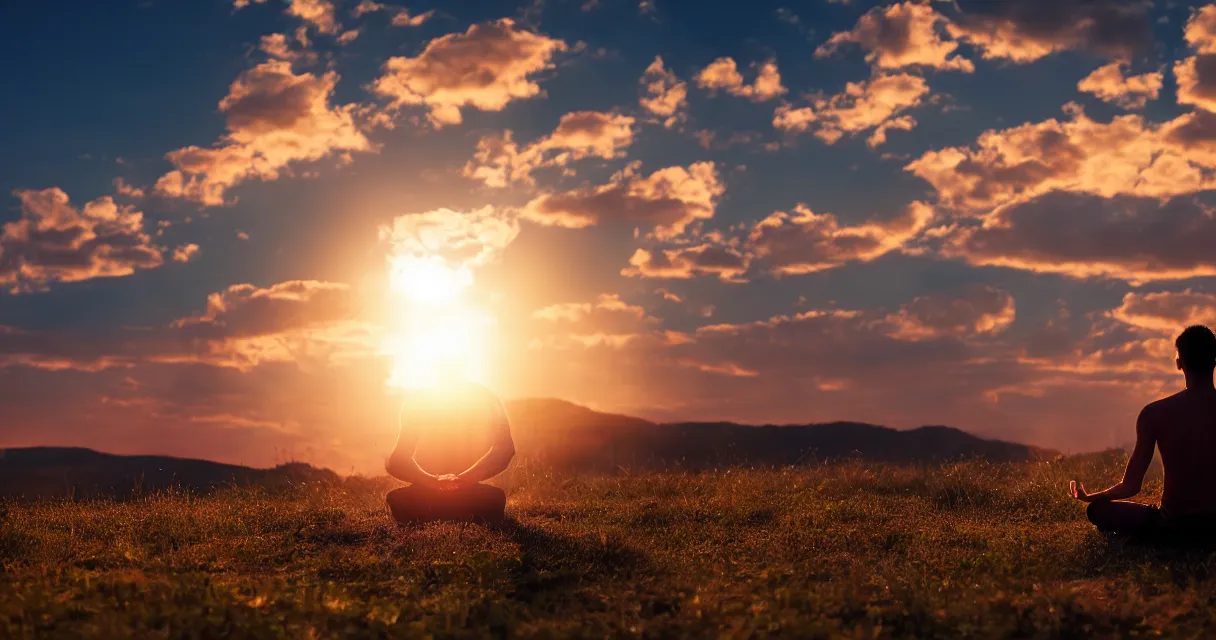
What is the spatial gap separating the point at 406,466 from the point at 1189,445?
31.9 ft

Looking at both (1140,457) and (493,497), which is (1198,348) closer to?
(1140,457)

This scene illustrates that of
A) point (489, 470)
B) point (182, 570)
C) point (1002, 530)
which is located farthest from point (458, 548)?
point (1002, 530)

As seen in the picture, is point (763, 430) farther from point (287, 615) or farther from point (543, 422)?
point (287, 615)

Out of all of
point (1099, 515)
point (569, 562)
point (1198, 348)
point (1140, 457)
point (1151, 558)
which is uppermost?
point (1198, 348)

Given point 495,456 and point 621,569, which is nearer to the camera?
point 621,569

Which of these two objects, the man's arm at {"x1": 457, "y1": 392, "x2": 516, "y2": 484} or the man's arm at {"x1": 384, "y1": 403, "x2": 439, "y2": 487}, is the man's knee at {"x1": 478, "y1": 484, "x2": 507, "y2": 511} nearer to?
the man's arm at {"x1": 457, "y1": 392, "x2": 516, "y2": 484}

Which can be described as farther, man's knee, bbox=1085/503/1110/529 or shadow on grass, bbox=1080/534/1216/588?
man's knee, bbox=1085/503/1110/529

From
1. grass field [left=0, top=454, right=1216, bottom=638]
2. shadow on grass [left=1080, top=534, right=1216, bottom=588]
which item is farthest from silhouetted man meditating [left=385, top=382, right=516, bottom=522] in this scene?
shadow on grass [left=1080, top=534, right=1216, bottom=588]

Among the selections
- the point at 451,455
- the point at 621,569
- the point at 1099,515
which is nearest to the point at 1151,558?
the point at 1099,515

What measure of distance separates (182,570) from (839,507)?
8842 mm

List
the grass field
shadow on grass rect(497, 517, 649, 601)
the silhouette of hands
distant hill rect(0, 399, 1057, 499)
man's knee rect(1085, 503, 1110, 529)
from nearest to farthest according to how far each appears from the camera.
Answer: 1. the grass field
2. shadow on grass rect(497, 517, 649, 601)
3. man's knee rect(1085, 503, 1110, 529)
4. the silhouette of hands
5. distant hill rect(0, 399, 1057, 499)

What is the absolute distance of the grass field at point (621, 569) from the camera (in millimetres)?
8094

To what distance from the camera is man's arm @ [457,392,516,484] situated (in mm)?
13453

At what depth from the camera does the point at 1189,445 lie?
34.9ft
